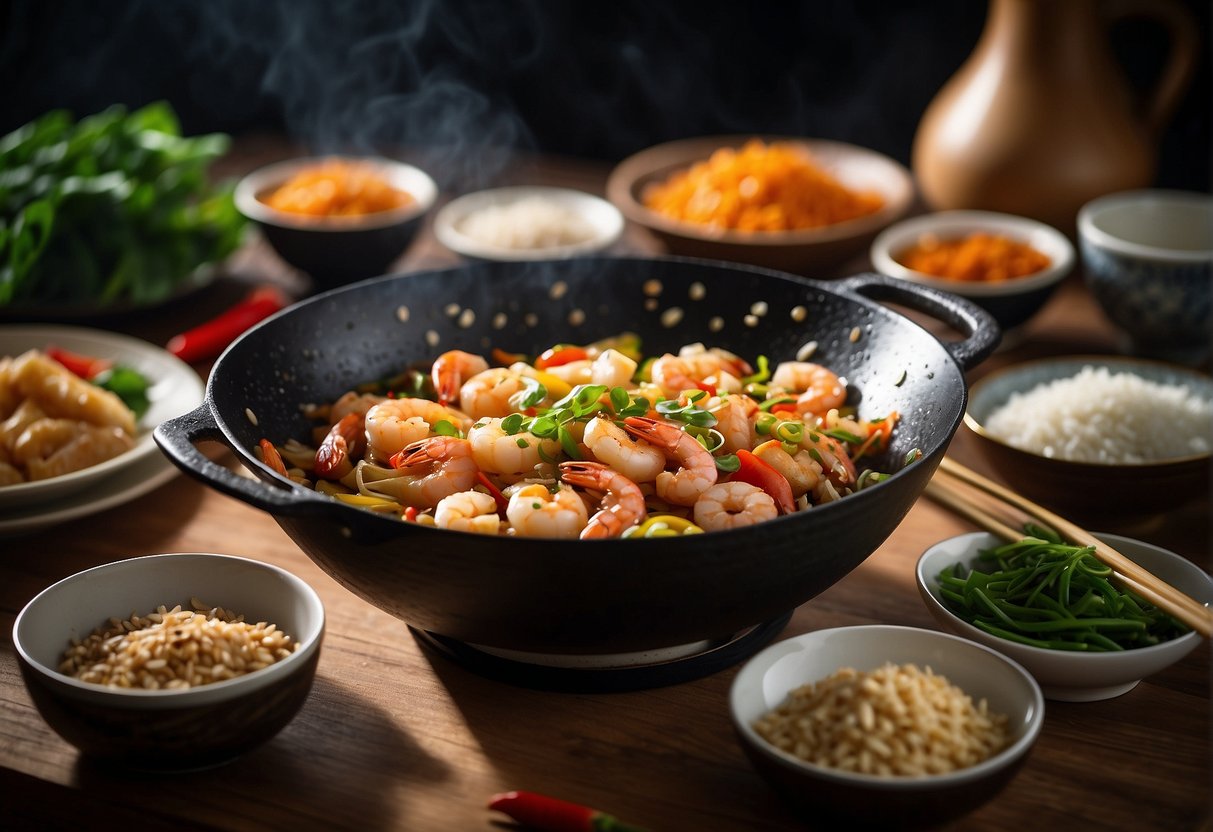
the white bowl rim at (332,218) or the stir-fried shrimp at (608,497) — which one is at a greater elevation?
the stir-fried shrimp at (608,497)

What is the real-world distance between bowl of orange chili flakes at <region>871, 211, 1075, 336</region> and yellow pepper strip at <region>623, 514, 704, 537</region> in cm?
129

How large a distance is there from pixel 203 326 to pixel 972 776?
2.24 m

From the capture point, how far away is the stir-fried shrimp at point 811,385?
6.42 ft

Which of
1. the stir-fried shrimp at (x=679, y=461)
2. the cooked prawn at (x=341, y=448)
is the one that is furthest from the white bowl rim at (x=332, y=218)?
the stir-fried shrimp at (x=679, y=461)

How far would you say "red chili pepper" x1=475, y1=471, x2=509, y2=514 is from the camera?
5.49 feet

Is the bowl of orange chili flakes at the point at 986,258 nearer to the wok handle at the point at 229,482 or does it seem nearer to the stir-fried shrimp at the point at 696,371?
the stir-fried shrimp at the point at 696,371

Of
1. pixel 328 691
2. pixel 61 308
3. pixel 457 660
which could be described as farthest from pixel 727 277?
pixel 61 308

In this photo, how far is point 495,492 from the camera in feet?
5.53

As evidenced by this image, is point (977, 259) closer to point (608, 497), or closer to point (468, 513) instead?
point (608, 497)

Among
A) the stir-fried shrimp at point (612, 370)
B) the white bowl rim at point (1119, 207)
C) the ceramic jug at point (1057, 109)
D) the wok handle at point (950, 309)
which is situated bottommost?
the stir-fried shrimp at point (612, 370)

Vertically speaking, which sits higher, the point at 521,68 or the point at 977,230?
the point at 521,68

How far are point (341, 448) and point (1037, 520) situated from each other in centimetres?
111

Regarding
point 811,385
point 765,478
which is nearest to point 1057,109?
point 811,385

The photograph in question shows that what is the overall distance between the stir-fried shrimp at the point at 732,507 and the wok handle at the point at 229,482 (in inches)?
19.9
